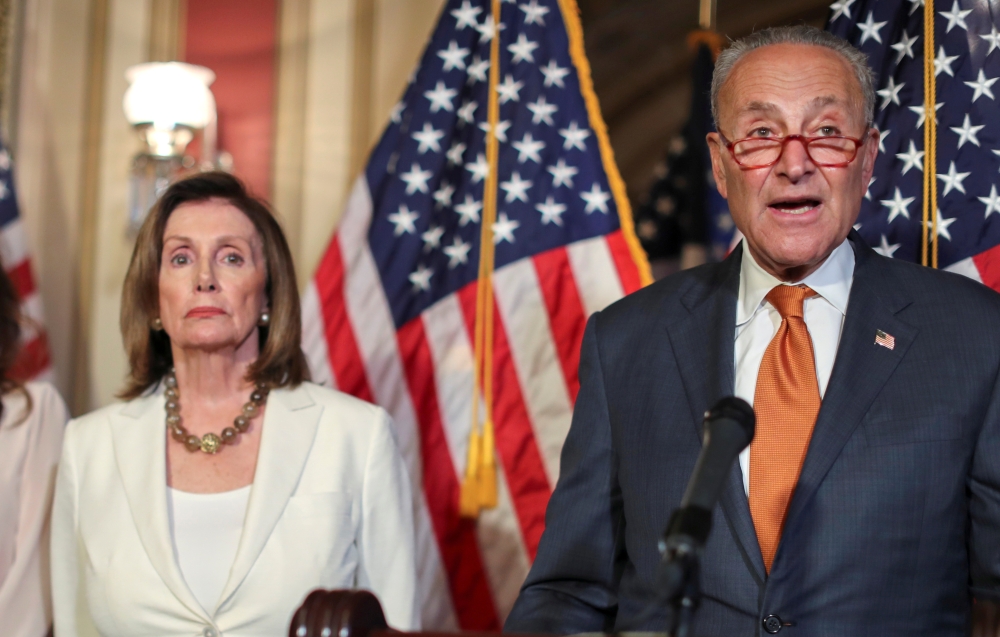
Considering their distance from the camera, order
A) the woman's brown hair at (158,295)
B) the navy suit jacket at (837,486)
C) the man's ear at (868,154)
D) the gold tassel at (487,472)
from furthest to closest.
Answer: the gold tassel at (487,472) → the woman's brown hair at (158,295) → the man's ear at (868,154) → the navy suit jacket at (837,486)

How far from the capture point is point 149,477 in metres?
2.36

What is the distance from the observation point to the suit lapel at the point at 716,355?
1600 mm

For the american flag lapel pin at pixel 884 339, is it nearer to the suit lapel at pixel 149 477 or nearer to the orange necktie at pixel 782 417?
the orange necktie at pixel 782 417

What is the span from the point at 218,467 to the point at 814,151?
1.47m

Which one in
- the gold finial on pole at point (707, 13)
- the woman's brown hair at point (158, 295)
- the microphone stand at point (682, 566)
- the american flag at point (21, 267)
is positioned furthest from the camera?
the gold finial on pole at point (707, 13)

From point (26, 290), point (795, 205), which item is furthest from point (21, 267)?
point (795, 205)

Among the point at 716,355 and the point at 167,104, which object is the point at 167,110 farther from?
the point at 716,355

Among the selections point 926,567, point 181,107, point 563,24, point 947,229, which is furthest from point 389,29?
point 926,567

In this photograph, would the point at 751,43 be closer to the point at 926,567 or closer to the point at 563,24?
the point at 926,567

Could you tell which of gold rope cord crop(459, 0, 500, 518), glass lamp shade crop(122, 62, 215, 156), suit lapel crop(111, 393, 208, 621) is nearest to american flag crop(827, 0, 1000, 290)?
gold rope cord crop(459, 0, 500, 518)

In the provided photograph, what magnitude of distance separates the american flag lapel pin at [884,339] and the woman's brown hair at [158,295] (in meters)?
1.40

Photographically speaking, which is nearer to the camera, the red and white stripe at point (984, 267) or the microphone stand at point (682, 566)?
the microphone stand at point (682, 566)

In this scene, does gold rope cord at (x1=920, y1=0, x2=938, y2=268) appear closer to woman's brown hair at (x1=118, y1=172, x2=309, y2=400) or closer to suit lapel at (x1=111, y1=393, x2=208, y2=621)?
woman's brown hair at (x1=118, y1=172, x2=309, y2=400)

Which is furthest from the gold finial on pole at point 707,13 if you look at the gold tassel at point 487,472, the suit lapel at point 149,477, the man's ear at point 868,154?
the suit lapel at point 149,477
